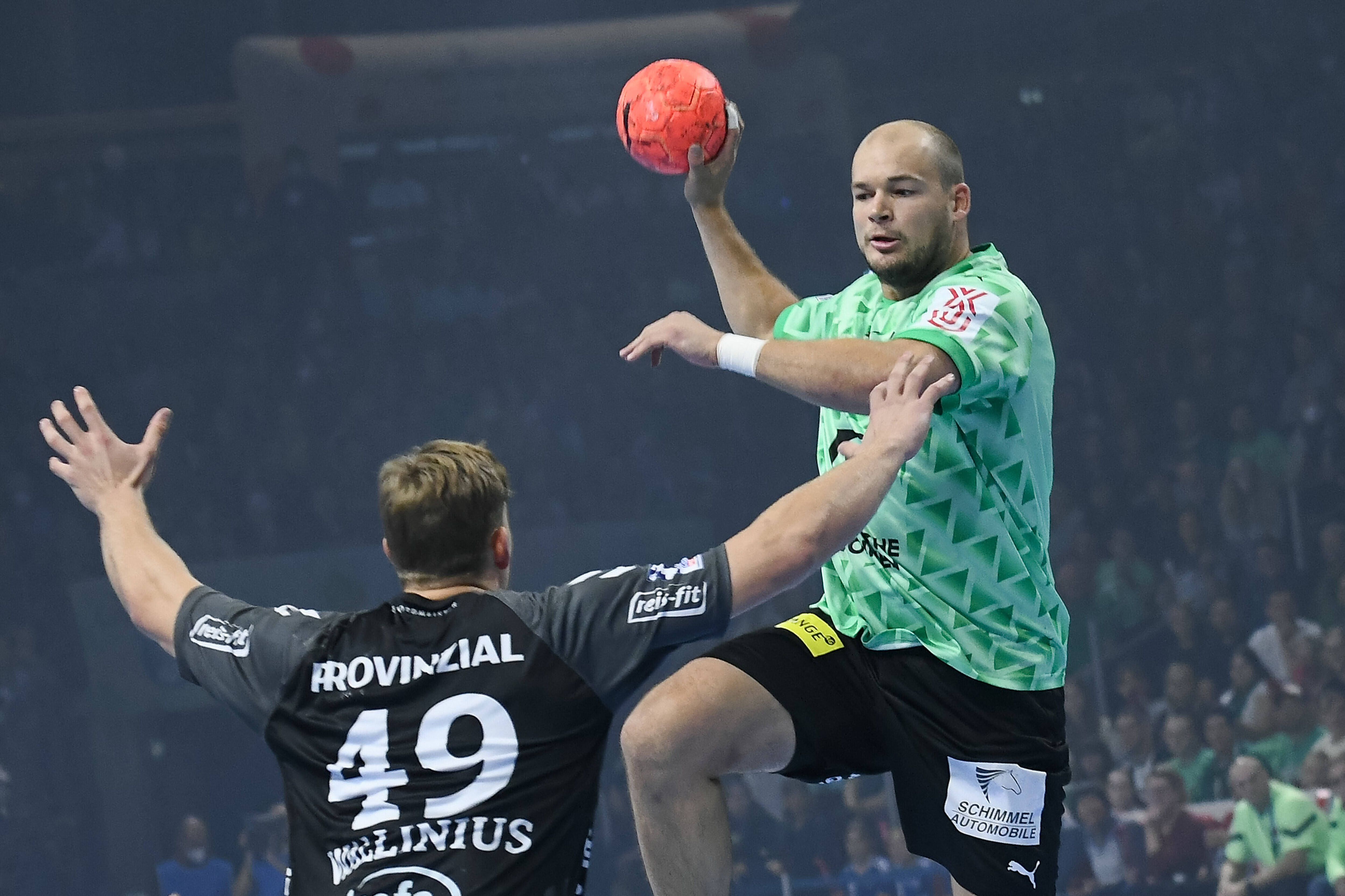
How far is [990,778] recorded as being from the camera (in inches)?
117

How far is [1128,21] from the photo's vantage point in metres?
9.26

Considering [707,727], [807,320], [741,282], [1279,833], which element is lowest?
[1279,833]

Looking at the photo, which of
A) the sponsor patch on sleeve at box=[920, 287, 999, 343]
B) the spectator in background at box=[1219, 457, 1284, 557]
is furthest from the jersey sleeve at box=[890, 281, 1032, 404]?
the spectator in background at box=[1219, 457, 1284, 557]

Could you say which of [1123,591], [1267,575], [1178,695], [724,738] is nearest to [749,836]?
Answer: [1178,695]

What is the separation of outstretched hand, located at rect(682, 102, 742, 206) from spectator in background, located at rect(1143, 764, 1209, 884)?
16.1 feet

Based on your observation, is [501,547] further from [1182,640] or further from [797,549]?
[1182,640]

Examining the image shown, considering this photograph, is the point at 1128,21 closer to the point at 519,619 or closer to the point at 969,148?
the point at 969,148

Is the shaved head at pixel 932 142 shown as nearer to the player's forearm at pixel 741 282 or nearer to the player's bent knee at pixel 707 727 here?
the player's forearm at pixel 741 282

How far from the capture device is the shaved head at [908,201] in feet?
10.1

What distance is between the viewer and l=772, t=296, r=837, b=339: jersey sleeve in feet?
10.9

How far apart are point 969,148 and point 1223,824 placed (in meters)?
4.64

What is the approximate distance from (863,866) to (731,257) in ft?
15.3

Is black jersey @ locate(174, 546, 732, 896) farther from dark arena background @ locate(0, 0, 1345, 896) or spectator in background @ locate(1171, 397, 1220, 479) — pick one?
spectator in background @ locate(1171, 397, 1220, 479)

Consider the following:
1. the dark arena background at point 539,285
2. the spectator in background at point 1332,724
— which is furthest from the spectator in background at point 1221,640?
the spectator in background at point 1332,724
